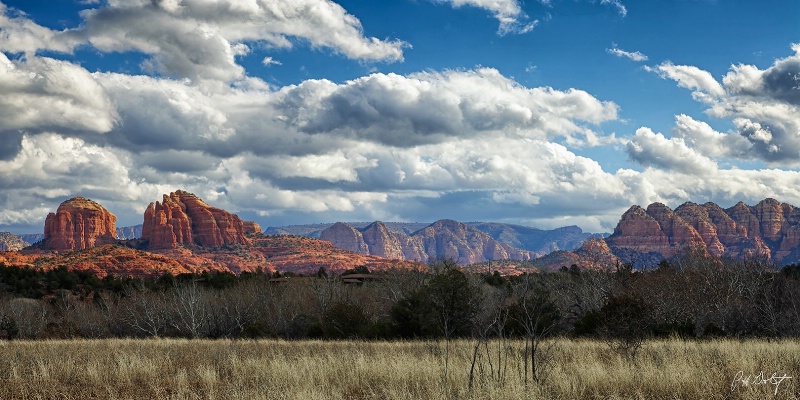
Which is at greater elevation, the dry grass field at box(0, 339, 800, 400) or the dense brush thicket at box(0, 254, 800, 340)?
the dry grass field at box(0, 339, 800, 400)

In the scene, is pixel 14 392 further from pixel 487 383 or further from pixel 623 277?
pixel 623 277

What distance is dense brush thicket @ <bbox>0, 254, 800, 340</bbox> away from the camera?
26.0 m

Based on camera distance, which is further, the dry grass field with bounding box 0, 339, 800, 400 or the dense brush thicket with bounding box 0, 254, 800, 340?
the dense brush thicket with bounding box 0, 254, 800, 340

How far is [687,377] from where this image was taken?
10445 mm

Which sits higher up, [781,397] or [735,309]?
[781,397]

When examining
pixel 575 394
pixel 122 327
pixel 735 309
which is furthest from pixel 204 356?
pixel 122 327

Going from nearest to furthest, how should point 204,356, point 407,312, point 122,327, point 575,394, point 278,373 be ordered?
1. point 575,394
2. point 278,373
3. point 204,356
4. point 407,312
5. point 122,327

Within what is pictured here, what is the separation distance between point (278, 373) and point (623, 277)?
47.8 m

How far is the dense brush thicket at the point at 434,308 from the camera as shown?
26.0 m
